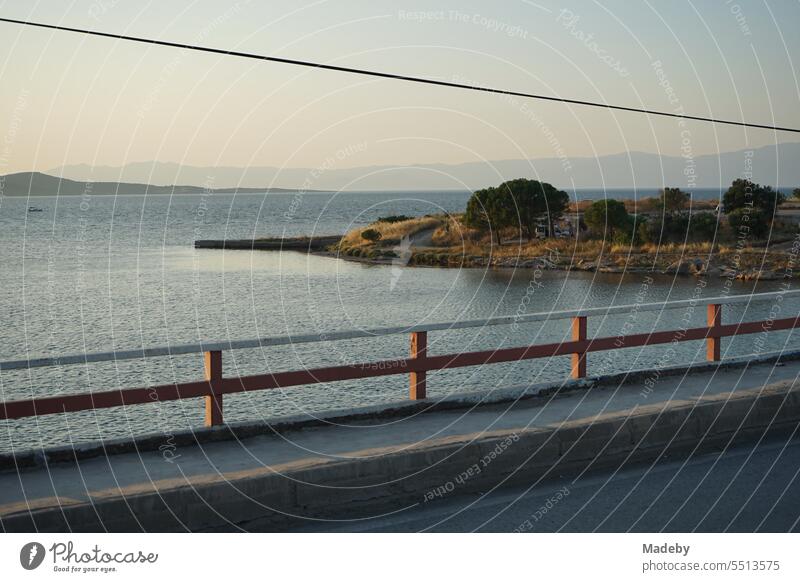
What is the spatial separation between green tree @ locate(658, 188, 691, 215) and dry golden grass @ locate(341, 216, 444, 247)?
809 inches

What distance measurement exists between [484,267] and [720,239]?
1567cm

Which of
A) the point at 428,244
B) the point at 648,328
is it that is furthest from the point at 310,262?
the point at 648,328

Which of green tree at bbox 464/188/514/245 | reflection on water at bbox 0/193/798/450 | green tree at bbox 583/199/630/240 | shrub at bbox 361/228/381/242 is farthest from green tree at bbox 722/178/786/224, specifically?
shrub at bbox 361/228/381/242

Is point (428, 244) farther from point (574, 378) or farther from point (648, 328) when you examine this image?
point (574, 378)

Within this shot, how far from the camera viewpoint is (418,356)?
32.1ft

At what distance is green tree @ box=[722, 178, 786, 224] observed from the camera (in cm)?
6284

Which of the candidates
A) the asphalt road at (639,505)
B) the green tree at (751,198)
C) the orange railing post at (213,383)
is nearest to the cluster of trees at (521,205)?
the green tree at (751,198)

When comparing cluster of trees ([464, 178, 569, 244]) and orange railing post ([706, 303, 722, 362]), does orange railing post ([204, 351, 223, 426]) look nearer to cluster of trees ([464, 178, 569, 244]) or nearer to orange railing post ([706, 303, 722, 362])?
orange railing post ([706, 303, 722, 362])

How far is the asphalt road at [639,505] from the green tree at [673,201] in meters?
62.6

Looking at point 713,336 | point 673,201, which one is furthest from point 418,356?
point 673,201

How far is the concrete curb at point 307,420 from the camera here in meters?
7.88

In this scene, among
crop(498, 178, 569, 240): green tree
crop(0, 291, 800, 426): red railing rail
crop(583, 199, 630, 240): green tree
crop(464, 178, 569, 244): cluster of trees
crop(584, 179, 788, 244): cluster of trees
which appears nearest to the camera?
crop(0, 291, 800, 426): red railing rail

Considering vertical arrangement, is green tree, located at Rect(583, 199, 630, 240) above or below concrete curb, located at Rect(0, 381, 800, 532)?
above

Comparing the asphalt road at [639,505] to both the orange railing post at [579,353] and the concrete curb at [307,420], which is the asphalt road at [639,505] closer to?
the concrete curb at [307,420]
